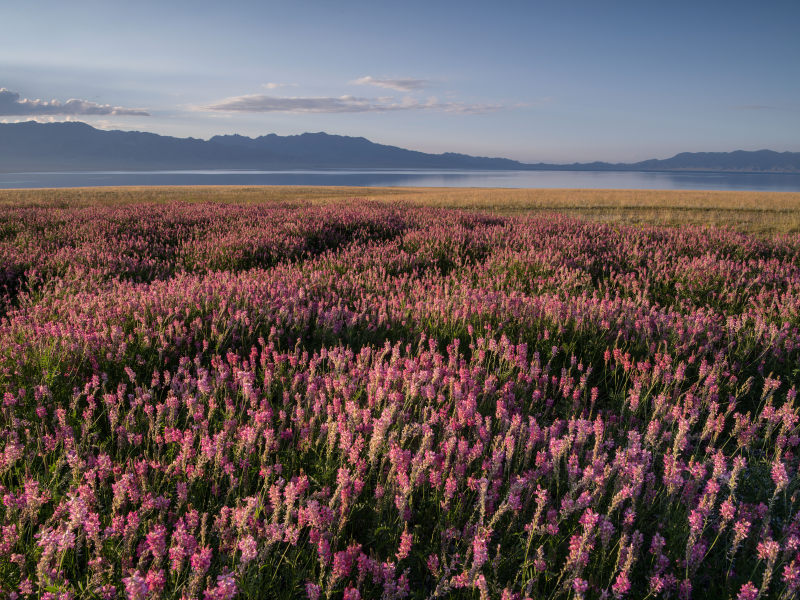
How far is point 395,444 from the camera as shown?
2.15 m

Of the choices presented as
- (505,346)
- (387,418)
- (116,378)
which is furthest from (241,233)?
(387,418)

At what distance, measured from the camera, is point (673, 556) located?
6.66 ft

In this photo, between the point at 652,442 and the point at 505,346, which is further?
the point at 505,346

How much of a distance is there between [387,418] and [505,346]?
1688 mm

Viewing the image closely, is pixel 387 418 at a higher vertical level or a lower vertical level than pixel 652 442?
higher

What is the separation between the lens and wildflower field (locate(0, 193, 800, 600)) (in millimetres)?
1707

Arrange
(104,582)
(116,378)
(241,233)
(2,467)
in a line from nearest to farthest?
(104,582), (2,467), (116,378), (241,233)

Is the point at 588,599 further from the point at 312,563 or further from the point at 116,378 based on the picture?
Result: the point at 116,378

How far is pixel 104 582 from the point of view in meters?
1.67

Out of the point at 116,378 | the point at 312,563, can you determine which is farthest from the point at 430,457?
the point at 116,378

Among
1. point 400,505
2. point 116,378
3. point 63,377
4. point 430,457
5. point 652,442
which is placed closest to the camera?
point 400,505

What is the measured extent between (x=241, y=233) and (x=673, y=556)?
9.78 m

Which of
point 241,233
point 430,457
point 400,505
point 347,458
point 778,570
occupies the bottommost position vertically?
point 778,570

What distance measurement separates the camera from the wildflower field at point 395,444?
67.2 inches
